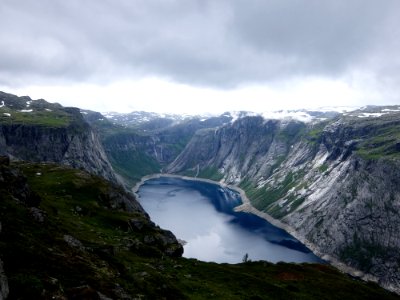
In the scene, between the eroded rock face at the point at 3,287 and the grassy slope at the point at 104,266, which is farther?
the grassy slope at the point at 104,266

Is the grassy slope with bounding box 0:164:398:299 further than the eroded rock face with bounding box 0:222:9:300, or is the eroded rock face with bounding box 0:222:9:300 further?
the grassy slope with bounding box 0:164:398:299

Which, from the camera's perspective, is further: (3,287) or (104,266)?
(104,266)

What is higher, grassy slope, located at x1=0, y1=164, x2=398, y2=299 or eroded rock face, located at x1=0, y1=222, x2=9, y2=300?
eroded rock face, located at x1=0, y1=222, x2=9, y2=300

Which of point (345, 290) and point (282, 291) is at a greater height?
point (282, 291)

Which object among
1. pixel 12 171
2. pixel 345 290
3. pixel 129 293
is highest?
pixel 12 171

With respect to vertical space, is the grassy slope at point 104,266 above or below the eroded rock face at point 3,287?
below

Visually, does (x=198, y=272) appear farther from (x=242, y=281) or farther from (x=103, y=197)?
(x=103, y=197)

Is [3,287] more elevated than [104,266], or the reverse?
[3,287]

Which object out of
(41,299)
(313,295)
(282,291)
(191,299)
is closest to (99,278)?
(41,299)
